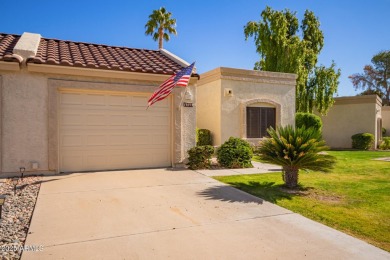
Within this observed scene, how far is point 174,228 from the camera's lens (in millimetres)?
4328

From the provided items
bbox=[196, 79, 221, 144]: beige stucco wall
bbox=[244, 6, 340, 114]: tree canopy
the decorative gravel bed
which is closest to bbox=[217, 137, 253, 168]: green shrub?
bbox=[196, 79, 221, 144]: beige stucco wall

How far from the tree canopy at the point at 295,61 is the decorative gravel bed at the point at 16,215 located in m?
18.5

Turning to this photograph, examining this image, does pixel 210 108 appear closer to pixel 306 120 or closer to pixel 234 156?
pixel 234 156

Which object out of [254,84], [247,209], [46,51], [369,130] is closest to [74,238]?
[247,209]

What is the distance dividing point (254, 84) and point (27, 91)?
10.4m

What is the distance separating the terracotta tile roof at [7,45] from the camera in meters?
7.66

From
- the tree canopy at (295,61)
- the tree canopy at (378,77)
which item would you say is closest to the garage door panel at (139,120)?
the tree canopy at (295,61)

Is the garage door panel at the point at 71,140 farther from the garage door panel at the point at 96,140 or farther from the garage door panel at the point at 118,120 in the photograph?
the garage door panel at the point at 118,120

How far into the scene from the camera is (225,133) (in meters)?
14.1

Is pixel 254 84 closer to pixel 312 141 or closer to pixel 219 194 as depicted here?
pixel 312 141

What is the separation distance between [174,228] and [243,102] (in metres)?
10.9

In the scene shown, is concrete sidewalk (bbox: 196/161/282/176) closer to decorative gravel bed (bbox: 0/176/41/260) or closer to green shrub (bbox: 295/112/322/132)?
decorative gravel bed (bbox: 0/176/41/260)

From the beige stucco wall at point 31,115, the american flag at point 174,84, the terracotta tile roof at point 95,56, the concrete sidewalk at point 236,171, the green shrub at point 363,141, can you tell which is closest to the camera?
the beige stucco wall at point 31,115

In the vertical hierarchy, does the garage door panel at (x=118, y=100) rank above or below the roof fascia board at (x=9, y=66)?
below
